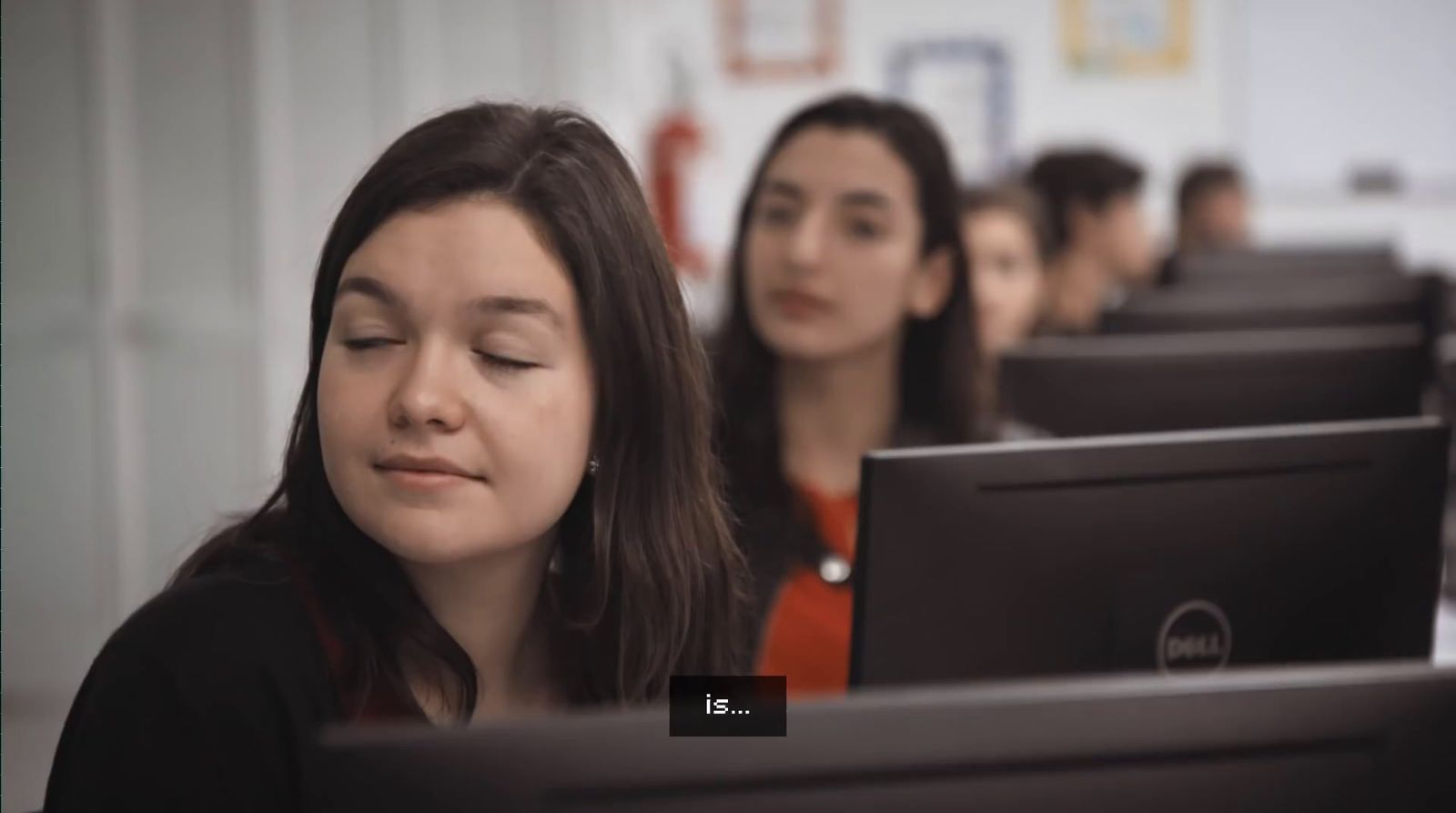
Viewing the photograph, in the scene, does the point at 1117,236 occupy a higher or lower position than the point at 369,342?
higher

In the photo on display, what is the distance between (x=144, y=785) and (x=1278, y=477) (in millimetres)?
790

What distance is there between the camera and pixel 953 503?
1050 millimetres

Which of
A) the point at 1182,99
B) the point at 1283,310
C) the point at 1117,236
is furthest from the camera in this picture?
the point at 1182,99

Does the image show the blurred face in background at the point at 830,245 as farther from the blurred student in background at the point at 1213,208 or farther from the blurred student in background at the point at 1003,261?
the blurred student in background at the point at 1213,208

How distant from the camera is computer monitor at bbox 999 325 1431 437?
1.64 metres

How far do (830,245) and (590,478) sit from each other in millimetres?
838

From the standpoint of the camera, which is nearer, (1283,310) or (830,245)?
(830,245)

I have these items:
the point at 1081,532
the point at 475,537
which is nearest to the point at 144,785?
the point at 475,537

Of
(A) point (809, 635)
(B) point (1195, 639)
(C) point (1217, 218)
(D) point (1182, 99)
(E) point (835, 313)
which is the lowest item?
(A) point (809, 635)

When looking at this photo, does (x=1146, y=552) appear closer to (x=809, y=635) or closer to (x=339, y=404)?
(x=339, y=404)

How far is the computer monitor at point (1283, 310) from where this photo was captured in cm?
248

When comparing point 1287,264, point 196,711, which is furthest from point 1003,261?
point 196,711

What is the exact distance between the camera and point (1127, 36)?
8.45 meters

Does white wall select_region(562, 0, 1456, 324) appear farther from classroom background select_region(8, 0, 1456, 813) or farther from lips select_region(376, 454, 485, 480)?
lips select_region(376, 454, 485, 480)
